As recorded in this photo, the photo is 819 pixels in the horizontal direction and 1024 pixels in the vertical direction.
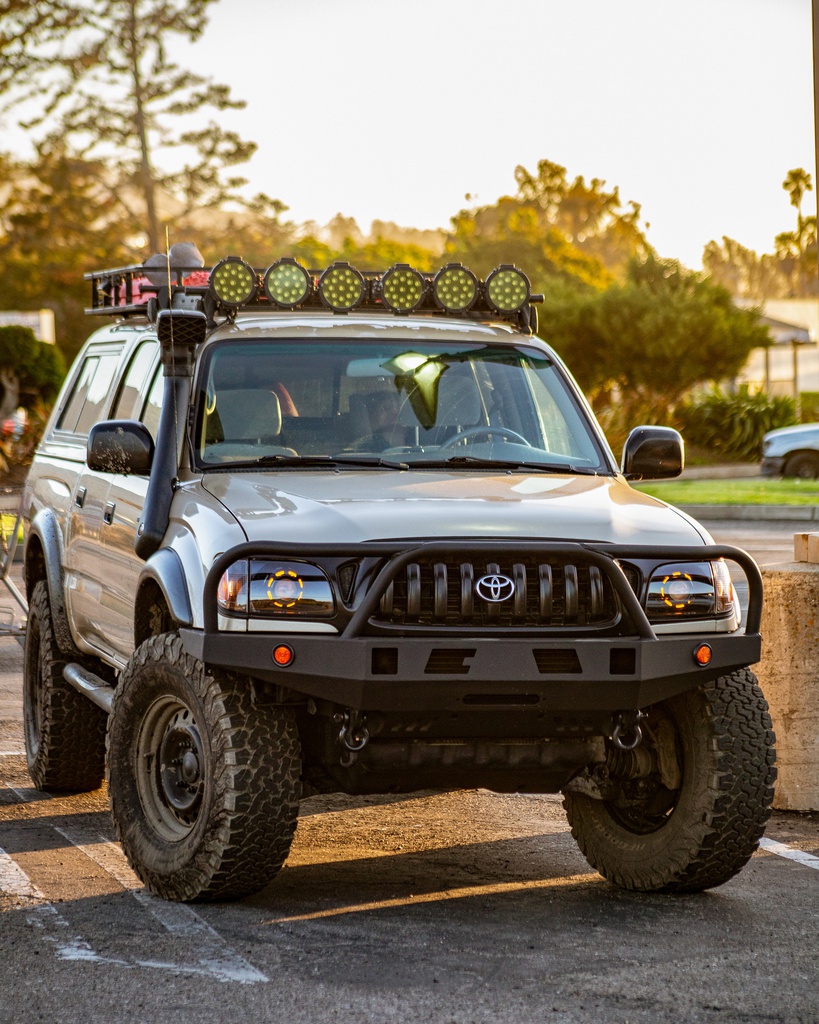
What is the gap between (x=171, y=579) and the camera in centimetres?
561

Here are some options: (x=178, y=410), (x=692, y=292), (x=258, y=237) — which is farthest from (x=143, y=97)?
(x=178, y=410)

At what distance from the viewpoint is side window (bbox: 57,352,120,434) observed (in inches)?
308

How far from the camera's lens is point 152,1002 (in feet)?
14.9

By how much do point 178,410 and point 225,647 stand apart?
1.47 meters

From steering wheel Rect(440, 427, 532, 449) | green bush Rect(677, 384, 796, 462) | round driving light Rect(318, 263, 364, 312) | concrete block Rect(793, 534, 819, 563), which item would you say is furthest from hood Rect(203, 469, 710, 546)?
green bush Rect(677, 384, 796, 462)

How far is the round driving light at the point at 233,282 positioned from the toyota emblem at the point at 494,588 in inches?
79.9

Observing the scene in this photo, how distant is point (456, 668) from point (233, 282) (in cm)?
226

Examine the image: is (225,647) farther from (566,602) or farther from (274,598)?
(566,602)

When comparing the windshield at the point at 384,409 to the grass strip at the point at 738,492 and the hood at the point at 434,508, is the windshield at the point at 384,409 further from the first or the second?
the grass strip at the point at 738,492

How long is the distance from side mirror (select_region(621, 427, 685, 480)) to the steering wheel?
1.29ft

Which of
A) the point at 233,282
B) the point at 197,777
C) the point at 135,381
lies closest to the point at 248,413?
the point at 233,282

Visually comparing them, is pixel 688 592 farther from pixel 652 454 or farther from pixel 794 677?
pixel 794 677

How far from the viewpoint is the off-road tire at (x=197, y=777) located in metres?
5.21

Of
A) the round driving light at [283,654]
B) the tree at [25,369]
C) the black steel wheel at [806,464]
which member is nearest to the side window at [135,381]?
the round driving light at [283,654]
